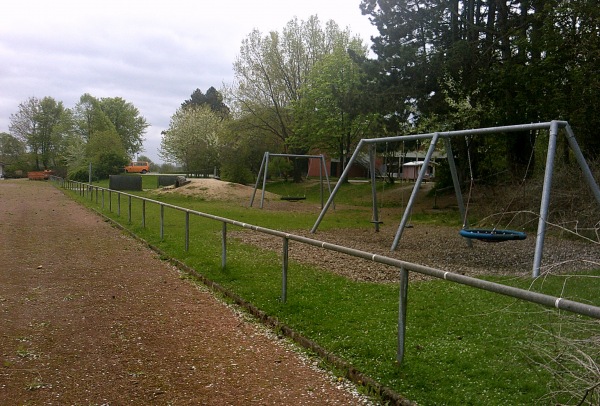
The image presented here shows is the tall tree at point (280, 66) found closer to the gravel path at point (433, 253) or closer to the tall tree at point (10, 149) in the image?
the gravel path at point (433, 253)

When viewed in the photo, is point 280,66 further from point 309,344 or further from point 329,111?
point 309,344

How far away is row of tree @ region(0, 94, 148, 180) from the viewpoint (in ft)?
249

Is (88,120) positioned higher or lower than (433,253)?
higher

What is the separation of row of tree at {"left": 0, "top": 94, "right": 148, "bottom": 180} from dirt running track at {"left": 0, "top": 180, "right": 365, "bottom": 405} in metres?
63.2

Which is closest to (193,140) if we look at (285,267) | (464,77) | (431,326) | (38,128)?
(38,128)

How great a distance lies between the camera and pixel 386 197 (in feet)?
105

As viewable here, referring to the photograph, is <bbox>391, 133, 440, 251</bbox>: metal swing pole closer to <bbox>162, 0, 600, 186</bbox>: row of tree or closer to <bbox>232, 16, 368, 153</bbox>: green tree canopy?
<bbox>162, 0, 600, 186</bbox>: row of tree

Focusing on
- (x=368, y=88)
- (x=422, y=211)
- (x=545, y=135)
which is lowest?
(x=422, y=211)

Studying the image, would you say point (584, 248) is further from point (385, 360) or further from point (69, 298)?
point (69, 298)

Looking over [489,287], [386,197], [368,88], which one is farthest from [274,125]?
[489,287]

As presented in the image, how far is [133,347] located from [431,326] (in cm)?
274

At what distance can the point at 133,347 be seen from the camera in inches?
197

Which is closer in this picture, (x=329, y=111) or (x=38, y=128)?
(x=329, y=111)

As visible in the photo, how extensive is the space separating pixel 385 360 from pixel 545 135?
58.0 ft
